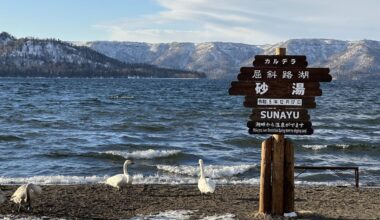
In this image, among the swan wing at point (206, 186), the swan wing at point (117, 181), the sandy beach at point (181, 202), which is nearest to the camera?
the sandy beach at point (181, 202)

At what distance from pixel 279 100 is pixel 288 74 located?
53 centimetres

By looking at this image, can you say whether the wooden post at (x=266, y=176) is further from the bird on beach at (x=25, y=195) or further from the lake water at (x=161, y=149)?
the lake water at (x=161, y=149)

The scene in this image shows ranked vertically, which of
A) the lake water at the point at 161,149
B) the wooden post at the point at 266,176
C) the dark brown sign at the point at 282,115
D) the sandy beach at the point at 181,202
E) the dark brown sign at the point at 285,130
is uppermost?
the dark brown sign at the point at 282,115

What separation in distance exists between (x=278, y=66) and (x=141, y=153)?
48.6 ft

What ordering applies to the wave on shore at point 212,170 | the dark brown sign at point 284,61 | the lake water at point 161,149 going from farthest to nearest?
the wave on shore at point 212,170
the lake water at point 161,149
the dark brown sign at point 284,61

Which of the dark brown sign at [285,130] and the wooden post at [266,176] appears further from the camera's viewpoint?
the wooden post at [266,176]

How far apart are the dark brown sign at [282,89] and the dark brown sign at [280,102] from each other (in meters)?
0.08

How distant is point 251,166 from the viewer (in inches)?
870

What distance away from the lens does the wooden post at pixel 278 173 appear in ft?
37.6

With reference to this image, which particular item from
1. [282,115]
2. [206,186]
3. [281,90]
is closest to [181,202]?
[206,186]

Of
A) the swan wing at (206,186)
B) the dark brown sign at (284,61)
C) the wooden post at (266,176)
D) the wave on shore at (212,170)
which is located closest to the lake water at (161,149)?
the wave on shore at (212,170)

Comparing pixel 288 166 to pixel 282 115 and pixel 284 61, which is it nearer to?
pixel 282 115

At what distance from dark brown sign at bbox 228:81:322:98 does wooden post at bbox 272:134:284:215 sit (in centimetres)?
84

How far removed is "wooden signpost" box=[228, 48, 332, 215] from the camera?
11.4 m
